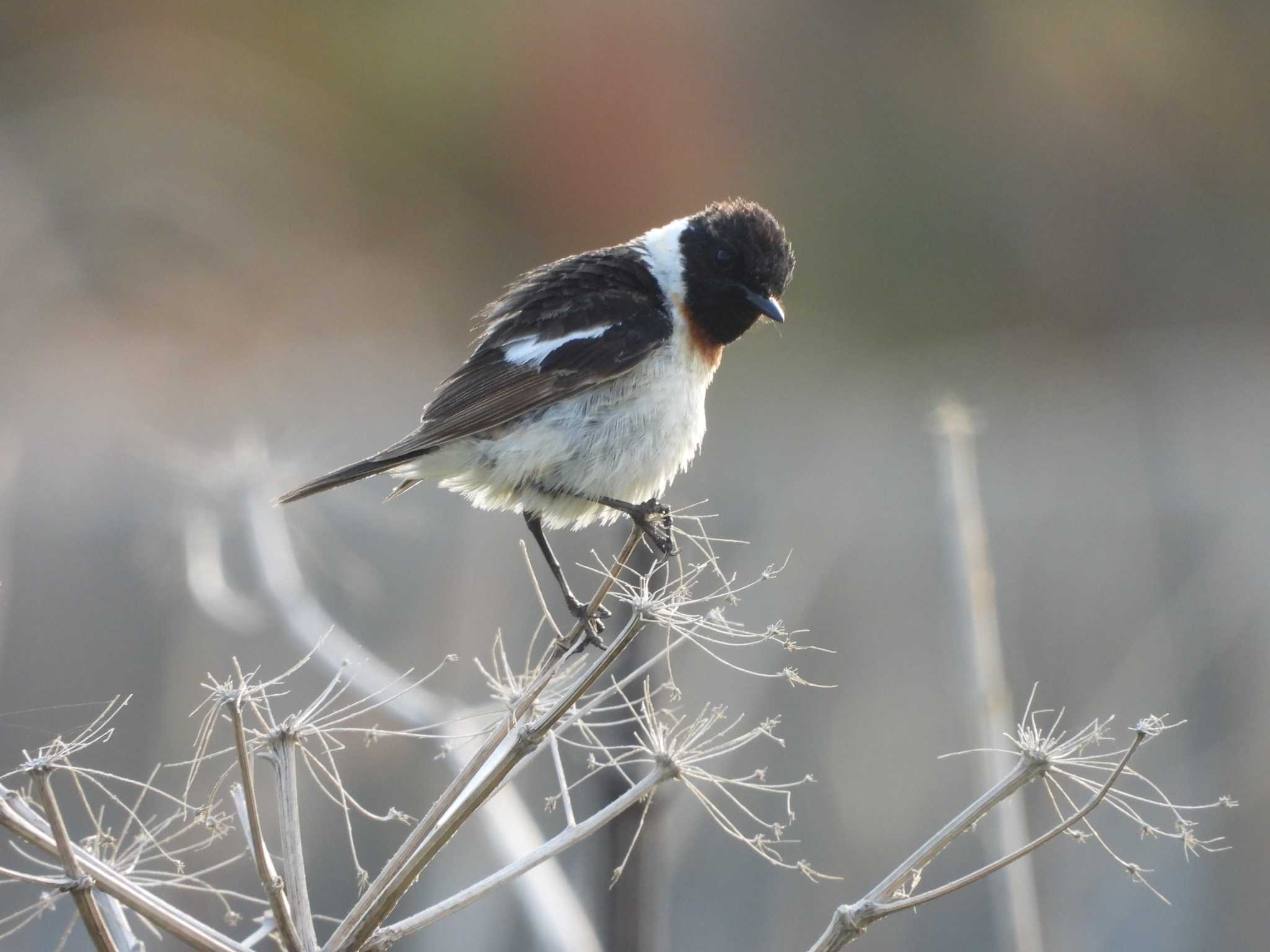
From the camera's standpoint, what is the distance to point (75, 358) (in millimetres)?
10281

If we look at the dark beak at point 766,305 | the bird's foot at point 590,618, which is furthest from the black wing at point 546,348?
the bird's foot at point 590,618

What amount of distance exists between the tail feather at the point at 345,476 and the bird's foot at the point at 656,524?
0.57 metres

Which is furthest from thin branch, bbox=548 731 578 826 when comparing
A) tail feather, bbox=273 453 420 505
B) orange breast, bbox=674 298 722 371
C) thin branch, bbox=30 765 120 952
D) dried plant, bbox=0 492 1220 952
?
orange breast, bbox=674 298 722 371

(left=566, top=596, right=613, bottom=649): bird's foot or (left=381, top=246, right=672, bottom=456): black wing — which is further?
(left=381, top=246, right=672, bottom=456): black wing

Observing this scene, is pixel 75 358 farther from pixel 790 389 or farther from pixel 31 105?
pixel 790 389

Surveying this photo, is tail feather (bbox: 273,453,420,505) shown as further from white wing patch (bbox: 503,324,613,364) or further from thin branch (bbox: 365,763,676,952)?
thin branch (bbox: 365,763,676,952)

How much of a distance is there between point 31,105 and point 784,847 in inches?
389

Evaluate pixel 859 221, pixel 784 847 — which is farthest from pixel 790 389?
pixel 784 847

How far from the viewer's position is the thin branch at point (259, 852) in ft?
4.62

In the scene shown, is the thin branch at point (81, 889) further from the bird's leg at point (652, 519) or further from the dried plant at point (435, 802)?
the bird's leg at point (652, 519)

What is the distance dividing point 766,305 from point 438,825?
202 cm

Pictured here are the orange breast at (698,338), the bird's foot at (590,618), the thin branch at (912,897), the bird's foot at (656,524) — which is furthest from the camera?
the orange breast at (698,338)

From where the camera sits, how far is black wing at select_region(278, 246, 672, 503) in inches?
120

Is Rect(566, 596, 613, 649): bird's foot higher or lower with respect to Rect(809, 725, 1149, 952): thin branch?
higher
